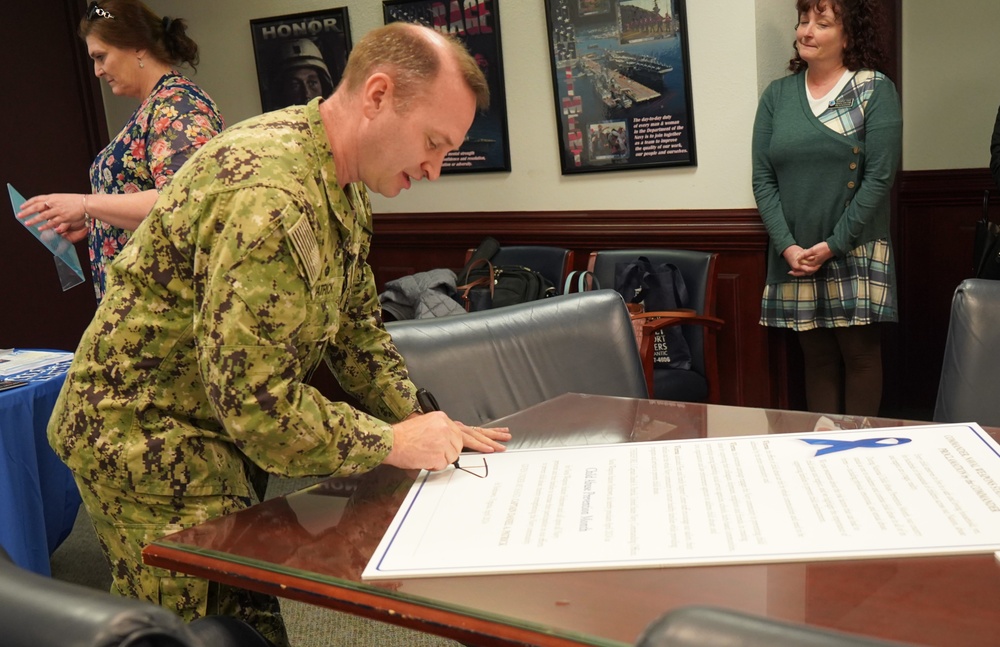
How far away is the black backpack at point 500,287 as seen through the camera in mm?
3645

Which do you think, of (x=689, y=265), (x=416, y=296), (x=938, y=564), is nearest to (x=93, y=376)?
(x=938, y=564)

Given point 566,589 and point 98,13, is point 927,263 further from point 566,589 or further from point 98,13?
point 566,589

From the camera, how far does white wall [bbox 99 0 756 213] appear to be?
3.62m

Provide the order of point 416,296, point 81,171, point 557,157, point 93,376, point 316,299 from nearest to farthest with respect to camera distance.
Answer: point 316,299
point 93,376
point 416,296
point 557,157
point 81,171

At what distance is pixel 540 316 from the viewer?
198 cm

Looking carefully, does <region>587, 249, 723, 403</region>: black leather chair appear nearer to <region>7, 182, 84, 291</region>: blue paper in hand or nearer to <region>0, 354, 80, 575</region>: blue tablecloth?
<region>7, 182, 84, 291</region>: blue paper in hand

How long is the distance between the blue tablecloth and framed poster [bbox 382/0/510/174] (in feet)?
6.92

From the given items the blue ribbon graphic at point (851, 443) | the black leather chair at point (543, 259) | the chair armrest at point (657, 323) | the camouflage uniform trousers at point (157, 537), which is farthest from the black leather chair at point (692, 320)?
the camouflage uniform trousers at point (157, 537)

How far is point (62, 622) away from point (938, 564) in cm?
84

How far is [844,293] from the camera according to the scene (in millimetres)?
3381

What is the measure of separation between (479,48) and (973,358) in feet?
9.74

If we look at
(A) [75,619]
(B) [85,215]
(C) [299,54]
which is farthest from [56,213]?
(C) [299,54]

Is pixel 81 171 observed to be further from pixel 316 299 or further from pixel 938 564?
pixel 938 564

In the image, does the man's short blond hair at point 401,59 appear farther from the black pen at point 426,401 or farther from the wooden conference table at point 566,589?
the wooden conference table at point 566,589
